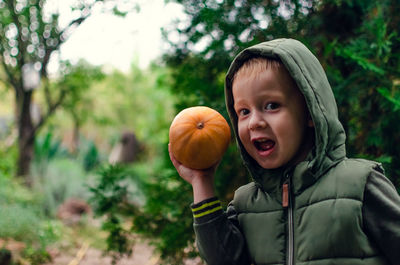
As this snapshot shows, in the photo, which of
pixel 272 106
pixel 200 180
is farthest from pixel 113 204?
pixel 272 106

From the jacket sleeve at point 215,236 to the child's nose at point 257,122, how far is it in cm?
35

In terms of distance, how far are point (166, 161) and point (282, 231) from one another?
1866mm

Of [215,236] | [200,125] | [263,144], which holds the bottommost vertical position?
[215,236]

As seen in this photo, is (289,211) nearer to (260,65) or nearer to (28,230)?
(260,65)

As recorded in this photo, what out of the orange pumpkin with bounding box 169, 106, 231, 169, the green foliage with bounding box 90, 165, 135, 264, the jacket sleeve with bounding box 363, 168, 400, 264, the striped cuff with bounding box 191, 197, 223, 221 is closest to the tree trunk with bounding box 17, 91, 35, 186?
the green foliage with bounding box 90, 165, 135, 264

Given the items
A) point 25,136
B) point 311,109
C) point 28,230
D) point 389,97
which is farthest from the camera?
point 25,136

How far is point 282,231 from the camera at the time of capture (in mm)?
1609

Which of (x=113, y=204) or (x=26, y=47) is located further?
(x=26, y=47)

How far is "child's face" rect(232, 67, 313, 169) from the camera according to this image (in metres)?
1.62

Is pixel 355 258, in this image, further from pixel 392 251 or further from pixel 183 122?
pixel 183 122

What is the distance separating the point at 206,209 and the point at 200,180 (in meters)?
0.13

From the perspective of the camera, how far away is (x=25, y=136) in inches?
313

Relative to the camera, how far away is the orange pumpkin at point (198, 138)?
5.77 feet

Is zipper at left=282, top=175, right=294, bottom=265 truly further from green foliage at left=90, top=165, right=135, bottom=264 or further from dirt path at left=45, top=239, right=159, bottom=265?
dirt path at left=45, top=239, right=159, bottom=265
